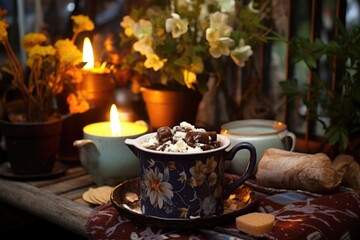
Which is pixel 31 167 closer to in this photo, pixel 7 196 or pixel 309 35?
pixel 7 196

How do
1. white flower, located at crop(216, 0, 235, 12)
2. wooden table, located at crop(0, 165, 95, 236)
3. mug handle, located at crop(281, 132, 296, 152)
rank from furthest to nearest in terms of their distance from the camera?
A: white flower, located at crop(216, 0, 235, 12), mug handle, located at crop(281, 132, 296, 152), wooden table, located at crop(0, 165, 95, 236)

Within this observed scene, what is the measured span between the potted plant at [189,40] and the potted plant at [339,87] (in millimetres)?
131

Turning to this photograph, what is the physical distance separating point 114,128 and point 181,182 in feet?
1.06

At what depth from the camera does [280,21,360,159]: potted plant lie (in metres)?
1.22

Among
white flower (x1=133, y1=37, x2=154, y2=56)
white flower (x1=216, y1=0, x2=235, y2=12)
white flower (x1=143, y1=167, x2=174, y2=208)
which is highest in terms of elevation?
white flower (x1=216, y1=0, x2=235, y2=12)

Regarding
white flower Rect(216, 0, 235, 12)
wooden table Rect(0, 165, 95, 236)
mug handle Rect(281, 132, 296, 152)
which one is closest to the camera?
wooden table Rect(0, 165, 95, 236)

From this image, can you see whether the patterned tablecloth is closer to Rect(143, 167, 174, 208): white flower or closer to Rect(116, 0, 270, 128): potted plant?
Rect(143, 167, 174, 208): white flower

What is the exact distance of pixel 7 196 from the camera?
4.18 ft

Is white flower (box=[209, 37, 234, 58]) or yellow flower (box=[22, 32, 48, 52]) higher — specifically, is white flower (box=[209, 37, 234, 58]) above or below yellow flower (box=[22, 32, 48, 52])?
below

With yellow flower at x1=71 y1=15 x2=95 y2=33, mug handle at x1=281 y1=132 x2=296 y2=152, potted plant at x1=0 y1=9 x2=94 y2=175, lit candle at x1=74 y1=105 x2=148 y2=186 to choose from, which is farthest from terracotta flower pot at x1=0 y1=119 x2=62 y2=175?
mug handle at x1=281 y1=132 x2=296 y2=152

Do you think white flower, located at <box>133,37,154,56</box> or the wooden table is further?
white flower, located at <box>133,37,154,56</box>

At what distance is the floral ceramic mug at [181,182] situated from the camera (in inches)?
36.8

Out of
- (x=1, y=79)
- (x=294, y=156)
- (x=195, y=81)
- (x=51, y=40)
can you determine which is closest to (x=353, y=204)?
(x=294, y=156)

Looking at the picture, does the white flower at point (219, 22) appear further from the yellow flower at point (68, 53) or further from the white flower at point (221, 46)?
the yellow flower at point (68, 53)
